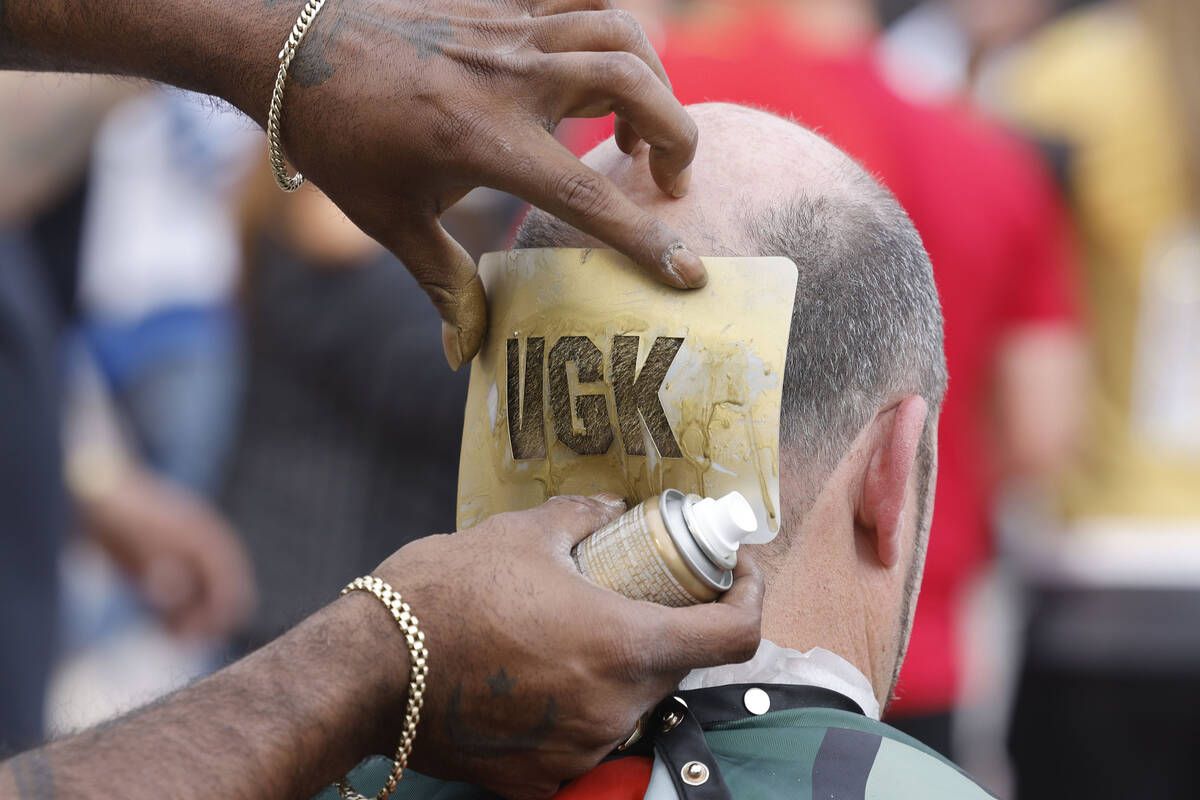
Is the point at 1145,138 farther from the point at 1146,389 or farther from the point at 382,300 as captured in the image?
the point at 382,300

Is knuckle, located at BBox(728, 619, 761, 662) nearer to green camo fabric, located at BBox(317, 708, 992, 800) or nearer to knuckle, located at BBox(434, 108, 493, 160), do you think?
green camo fabric, located at BBox(317, 708, 992, 800)

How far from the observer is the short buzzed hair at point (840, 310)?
1807 mm

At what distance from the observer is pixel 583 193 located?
166 centimetres

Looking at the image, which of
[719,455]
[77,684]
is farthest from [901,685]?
[77,684]

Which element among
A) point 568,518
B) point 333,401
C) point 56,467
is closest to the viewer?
point 568,518

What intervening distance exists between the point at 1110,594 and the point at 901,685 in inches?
40.8

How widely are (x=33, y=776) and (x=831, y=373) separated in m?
1.09

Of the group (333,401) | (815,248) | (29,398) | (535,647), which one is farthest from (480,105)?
(333,401)

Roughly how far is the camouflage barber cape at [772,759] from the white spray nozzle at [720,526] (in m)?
0.24

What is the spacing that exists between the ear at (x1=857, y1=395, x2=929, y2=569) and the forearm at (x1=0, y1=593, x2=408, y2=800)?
68cm

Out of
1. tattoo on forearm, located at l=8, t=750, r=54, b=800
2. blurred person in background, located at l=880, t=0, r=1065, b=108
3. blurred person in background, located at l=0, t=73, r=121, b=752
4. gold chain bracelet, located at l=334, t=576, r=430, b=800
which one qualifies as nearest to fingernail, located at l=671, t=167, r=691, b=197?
gold chain bracelet, located at l=334, t=576, r=430, b=800

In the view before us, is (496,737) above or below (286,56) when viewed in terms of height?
below

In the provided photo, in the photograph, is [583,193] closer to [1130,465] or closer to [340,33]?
[340,33]

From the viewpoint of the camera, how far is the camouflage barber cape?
164cm
